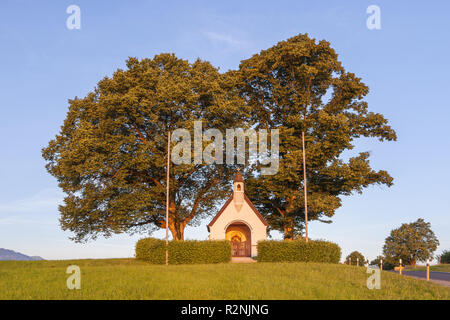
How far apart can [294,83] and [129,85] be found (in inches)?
692

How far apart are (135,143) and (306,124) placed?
57.0 feet

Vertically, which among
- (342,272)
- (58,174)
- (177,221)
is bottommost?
(342,272)

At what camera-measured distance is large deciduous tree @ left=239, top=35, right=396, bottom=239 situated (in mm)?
40438

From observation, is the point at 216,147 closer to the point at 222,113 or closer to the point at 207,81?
the point at 222,113

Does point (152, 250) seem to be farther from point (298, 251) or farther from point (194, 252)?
point (298, 251)

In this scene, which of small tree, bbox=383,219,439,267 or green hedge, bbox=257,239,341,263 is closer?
green hedge, bbox=257,239,341,263

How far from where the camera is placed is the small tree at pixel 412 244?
61.1m

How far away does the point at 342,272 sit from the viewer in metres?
22.1

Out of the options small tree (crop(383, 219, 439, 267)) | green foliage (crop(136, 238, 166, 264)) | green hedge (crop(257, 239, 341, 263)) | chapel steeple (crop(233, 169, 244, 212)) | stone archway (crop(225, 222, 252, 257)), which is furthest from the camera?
small tree (crop(383, 219, 439, 267))

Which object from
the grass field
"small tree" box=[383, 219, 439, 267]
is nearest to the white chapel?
the grass field

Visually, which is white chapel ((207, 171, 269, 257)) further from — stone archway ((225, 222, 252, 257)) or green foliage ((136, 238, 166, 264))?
green foliage ((136, 238, 166, 264))

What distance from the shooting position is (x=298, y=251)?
102ft

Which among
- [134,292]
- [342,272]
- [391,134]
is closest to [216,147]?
[391,134]

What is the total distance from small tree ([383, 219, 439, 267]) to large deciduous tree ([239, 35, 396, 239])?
81.3 feet
